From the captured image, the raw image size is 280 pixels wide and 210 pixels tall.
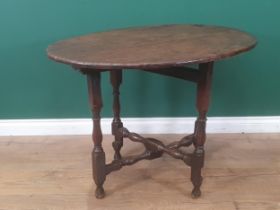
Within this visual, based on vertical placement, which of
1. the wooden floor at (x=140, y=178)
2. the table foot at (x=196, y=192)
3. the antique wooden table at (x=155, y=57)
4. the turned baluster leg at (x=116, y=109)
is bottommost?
the wooden floor at (x=140, y=178)

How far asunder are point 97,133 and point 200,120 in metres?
0.45

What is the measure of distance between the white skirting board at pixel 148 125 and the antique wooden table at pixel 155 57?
40 cm

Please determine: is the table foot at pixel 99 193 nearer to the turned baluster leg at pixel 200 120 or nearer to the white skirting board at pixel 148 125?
the turned baluster leg at pixel 200 120

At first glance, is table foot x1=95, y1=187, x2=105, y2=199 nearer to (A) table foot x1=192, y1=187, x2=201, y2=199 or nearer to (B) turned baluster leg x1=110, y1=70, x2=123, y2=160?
(B) turned baluster leg x1=110, y1=70, x2=123, y2=160

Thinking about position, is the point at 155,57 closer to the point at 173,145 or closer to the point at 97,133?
the point at 97,133

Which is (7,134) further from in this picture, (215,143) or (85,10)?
(215,143)

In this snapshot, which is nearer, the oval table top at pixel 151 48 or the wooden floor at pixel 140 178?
the oval table top at pixel 151 48

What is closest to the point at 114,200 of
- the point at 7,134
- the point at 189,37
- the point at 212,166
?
the point at 212,166

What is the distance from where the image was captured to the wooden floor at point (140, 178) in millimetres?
1576

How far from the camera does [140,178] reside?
1762mm

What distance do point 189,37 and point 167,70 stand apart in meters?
0.17

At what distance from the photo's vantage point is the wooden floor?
1.58 meters

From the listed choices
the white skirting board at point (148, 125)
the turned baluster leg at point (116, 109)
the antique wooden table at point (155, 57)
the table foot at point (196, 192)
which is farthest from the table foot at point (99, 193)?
the white skirting board at point (148, 125)

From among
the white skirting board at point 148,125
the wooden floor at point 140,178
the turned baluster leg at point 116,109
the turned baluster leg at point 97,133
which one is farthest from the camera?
the white skirting board at point 148,125
